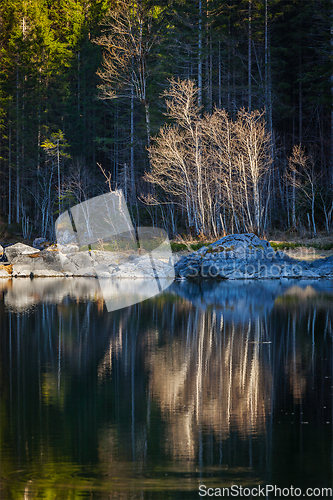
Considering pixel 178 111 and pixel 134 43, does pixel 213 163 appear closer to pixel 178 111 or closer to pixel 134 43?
pixel 178 111

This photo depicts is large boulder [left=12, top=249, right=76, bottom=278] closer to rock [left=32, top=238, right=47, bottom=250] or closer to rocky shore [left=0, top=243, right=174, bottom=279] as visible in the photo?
rocky shore [left=0, top=243, right=174, bottom=279]

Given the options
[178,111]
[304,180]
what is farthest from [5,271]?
[304,180]

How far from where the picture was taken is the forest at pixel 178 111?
3247 centimetres

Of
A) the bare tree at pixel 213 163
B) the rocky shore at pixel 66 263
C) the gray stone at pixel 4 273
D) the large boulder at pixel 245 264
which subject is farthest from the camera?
the bare tree at pixel 213 163

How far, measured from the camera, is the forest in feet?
107

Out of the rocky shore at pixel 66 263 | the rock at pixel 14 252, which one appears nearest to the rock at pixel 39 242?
the rock at pixel 14 252

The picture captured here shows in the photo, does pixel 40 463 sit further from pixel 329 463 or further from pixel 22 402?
pixel 329 463

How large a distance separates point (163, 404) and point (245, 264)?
61.0ft

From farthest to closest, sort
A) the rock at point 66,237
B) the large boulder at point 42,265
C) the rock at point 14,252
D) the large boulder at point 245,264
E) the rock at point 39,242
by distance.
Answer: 1. the rock at point 66,237
2. the rock at point 39,242
3. the rock at point 14,252
4. the large boulder at point 42,265
5. the large boulder at point 245,264

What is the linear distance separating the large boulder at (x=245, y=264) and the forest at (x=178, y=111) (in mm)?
4595

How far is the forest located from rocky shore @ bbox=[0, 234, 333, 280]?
4778 millimetres

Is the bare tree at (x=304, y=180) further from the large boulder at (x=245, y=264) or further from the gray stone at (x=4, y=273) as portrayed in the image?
the gray stone at (x=4, y=273)

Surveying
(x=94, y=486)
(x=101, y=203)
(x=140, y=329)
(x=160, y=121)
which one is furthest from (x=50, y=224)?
(x=94, y=486)

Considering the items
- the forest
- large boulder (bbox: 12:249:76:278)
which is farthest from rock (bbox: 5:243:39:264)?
the forest
